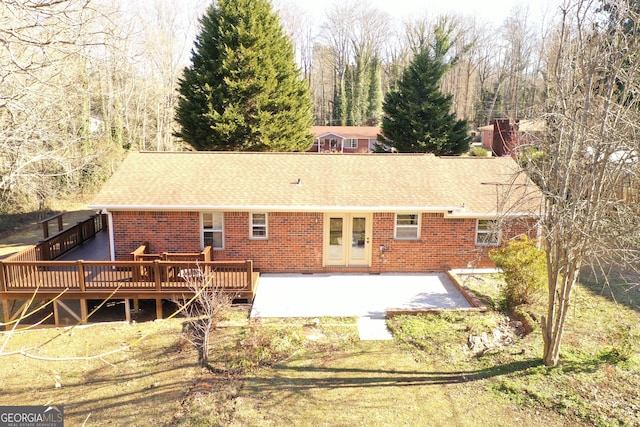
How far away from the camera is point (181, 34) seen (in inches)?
1426

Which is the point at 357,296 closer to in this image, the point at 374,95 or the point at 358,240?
the point at 358,240

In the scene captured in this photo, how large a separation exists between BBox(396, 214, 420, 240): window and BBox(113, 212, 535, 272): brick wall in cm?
15

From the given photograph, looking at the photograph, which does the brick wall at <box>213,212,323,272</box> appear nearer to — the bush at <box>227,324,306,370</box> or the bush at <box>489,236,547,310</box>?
the bush at <box>227,324,306,370</box>

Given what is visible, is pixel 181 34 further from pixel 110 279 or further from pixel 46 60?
pixel 46 60

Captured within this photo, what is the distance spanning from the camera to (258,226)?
1330 centimetres

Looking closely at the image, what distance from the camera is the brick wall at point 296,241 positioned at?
1300 cm

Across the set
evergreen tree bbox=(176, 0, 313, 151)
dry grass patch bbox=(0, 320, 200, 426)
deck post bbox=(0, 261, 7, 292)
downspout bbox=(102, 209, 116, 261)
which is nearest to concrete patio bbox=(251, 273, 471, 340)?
dry grass patch bbox=(0, 320, 200, 426)

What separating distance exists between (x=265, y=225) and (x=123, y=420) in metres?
6.94

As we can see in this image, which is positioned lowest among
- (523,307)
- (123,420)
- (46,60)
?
(123,420)

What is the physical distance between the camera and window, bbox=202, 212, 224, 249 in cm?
1318

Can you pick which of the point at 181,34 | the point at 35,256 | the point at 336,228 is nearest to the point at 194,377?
the point at 336,228

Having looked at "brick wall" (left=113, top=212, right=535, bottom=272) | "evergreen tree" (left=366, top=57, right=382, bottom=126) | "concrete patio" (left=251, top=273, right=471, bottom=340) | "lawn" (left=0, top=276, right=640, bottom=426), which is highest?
"evergreen tree" (left=366, top=57, right=382, bottom=126)

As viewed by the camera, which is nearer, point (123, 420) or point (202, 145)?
point (123, 420)

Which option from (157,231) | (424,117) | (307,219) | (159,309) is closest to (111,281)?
(159,309)
